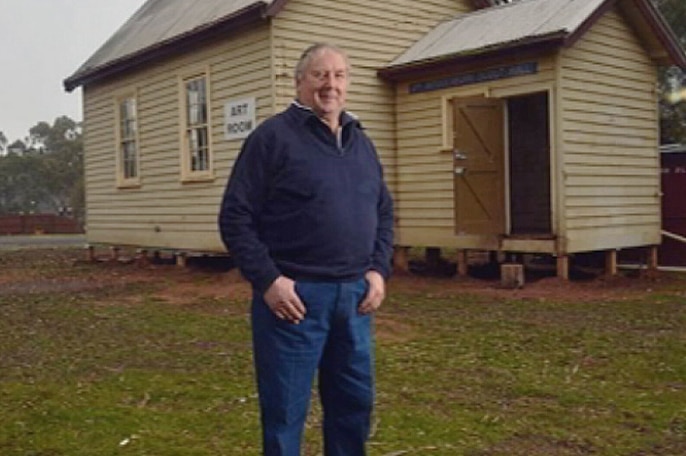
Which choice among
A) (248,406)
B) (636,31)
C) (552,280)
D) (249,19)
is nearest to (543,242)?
(552,280)

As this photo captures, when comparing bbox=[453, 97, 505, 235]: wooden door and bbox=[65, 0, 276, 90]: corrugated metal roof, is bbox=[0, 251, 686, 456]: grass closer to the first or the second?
bbox=[453, 97, 505, 235]: wooden door

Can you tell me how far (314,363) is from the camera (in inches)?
116

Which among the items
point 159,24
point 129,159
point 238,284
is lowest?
point 238,284

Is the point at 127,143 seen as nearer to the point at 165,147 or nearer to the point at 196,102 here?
the point at 165,147

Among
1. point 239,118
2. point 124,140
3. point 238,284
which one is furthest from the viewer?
point 124,140

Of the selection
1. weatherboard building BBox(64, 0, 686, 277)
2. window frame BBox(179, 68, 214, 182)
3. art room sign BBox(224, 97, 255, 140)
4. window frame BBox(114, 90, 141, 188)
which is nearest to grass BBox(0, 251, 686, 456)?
weatherboard building BBox(64, 0, 686, 277)

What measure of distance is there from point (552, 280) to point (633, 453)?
7.04 m

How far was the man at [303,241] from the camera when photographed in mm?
2859

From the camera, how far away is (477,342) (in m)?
6.91

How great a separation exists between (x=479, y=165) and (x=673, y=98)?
43.9 ft

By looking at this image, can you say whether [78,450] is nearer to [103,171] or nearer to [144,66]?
[144,66]

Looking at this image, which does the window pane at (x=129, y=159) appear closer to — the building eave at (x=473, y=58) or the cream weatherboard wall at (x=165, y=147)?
the cream weatherboard wall at (x=165, y=147)

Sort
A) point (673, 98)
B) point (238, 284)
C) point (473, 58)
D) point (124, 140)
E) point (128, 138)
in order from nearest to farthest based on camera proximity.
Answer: point (238, 284), point (473, 58), point (128, 138), point (124, 140), point (673, 98)

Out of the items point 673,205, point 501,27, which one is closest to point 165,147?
point 501,27
